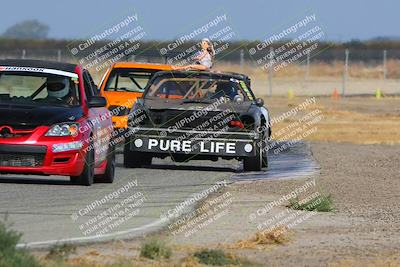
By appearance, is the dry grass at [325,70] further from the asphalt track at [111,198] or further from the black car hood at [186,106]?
the asphalt track at [111,198]

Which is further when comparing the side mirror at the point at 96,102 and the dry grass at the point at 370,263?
the side mirror at the point at 96,102

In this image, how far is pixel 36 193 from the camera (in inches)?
601

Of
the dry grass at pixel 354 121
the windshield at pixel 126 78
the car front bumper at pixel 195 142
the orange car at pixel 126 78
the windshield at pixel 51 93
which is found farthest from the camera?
the dry grass at pixel 354 121

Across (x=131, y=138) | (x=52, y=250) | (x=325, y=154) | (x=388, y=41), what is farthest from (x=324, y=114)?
(x=388, y=41)

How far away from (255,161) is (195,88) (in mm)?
2054

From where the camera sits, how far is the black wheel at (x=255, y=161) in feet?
65.7

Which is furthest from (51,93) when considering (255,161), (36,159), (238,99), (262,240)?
(262,240)

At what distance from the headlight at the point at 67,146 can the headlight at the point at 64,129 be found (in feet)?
0.40

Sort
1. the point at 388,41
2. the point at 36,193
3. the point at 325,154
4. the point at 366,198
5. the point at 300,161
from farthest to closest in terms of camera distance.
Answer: the point at 388,41, the point at 325,154, the point at 300,161, the point at 366,198, the point at 36,193

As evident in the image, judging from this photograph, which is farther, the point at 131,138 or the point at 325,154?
the point at 325,154

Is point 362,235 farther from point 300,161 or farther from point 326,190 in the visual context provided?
point 300,161

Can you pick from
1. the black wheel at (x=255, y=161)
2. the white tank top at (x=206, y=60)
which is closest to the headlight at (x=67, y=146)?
the black wheel at (x=255, y=161)

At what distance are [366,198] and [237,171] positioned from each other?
425 centimetres

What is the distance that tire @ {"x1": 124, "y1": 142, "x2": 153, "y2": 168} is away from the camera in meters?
20.2
